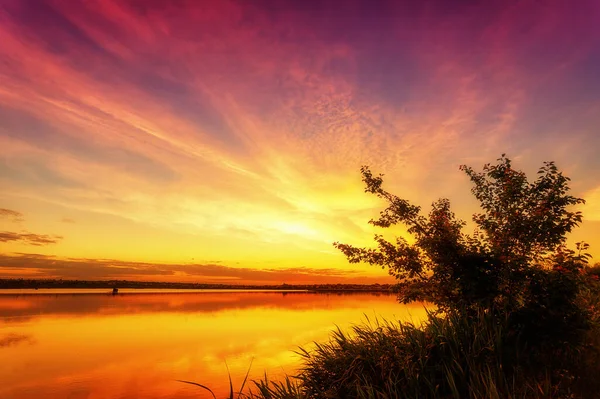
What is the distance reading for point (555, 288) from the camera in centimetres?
1385

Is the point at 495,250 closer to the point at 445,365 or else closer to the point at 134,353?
the point at 445,365

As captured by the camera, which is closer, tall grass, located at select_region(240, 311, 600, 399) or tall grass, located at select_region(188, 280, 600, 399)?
tall grass, located at select_region(240, 311, 600, 399)

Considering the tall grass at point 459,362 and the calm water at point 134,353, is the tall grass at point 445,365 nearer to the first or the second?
the tall grass at point 459,362

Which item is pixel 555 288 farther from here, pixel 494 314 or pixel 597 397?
pixel 597 397

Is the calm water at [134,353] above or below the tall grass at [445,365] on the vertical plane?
below

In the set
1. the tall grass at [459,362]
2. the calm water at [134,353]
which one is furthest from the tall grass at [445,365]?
the calm water at [134,353]

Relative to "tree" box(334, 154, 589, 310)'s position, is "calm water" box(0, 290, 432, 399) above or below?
below

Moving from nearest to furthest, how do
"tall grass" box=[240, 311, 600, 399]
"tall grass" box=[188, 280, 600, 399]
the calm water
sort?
"tall grass" box=[240, 311, 600, 399] < "tall grass" box=[188, 280, 600, 399] < the calm water

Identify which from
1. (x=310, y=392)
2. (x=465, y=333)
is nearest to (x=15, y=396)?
(x=310, y=392)

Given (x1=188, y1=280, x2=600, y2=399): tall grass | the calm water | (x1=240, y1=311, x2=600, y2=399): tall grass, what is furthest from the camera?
the calm water

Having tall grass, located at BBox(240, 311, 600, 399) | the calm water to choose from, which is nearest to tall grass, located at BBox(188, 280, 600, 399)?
tall grass, located at BBox(240, 311, 600, 399)

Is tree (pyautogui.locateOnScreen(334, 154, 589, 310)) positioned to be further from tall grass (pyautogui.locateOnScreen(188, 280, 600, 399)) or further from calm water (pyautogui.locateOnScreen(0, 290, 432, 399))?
calm water (pyautogui.locateOnScreen(0, 290, 432, 399))

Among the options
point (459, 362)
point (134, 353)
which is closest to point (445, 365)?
point (459, 362)

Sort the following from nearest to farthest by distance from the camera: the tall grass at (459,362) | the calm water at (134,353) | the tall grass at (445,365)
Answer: the tall grass at (445,365) → the tall grass at (459,362) → the calm water at (134,353)
